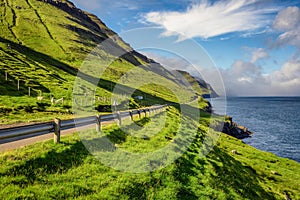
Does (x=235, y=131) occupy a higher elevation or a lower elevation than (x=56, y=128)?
lower

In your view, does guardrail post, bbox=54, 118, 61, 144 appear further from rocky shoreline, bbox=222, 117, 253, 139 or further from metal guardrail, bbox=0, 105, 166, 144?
rocky shoreline, bbox=222, 117, 253, 139

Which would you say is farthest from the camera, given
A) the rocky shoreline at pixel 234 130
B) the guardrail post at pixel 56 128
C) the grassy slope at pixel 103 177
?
the rocky shoreline at pixel 234 130

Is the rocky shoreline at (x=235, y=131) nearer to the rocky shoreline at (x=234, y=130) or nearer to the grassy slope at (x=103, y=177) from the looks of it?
the rocky shoreline at (x=234, y=130)

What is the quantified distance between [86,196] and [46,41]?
165 m

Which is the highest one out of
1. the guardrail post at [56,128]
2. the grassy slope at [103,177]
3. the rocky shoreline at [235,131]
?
the guardrail post at [56,128]

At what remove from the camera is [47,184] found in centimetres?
946

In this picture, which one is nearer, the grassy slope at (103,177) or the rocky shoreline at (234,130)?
the grassy slope at (103,177)

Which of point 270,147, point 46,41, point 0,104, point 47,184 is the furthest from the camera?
point 46,41

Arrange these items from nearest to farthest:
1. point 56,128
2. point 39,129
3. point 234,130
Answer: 1. point 39,129
2. point 56,128
3. point 234,130

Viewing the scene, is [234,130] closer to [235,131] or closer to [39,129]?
[235,131]

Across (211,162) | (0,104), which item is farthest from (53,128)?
(0,104)

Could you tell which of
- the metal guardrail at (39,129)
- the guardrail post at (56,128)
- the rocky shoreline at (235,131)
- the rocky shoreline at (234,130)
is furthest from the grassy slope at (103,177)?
the rocky shoreline at (235,131)

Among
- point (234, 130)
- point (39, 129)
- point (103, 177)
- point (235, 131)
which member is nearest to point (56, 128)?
point (39, 129)

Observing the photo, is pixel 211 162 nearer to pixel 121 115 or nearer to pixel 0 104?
pixel 121 115
